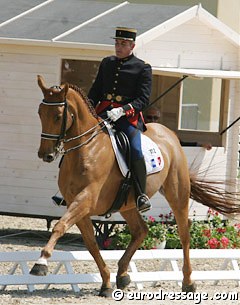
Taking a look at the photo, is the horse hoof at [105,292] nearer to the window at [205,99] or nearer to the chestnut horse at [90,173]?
the chestnut horse at [90,173]

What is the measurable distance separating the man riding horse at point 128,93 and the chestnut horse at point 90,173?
8.5 inches

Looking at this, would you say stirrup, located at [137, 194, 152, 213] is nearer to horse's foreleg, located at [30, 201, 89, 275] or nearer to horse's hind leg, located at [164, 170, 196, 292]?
horse's hind leg, located at [164, 170, 196, 292]

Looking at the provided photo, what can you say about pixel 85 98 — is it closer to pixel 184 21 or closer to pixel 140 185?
pixel 140 185

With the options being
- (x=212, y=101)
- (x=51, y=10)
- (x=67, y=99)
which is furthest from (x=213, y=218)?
(x=212, y=101)

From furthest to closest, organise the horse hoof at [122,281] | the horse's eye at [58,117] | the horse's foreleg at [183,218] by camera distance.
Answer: the horse's foreleg at [183,218] < the horse hoof at [122,281] < the horse's eye at [58,117]

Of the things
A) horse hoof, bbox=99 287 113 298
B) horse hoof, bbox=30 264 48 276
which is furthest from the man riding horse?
horse hoof, bbox=30 264 48 276

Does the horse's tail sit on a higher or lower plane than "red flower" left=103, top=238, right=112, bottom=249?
higher

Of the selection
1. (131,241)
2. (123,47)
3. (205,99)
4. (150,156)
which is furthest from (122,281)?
(205,99)

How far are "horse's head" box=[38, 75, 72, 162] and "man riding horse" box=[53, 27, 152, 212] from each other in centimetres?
75

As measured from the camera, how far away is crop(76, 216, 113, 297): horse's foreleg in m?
10.6

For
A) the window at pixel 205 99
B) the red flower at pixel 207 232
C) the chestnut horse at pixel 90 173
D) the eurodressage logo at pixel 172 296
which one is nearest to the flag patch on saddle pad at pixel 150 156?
the chestnut horse at pixel 90 173

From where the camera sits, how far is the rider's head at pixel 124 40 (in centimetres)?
1080

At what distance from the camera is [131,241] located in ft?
36.8

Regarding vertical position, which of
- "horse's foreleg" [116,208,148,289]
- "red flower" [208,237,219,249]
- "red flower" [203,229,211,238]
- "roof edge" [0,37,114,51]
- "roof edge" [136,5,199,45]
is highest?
"roof edge" [136,5,199,45]
